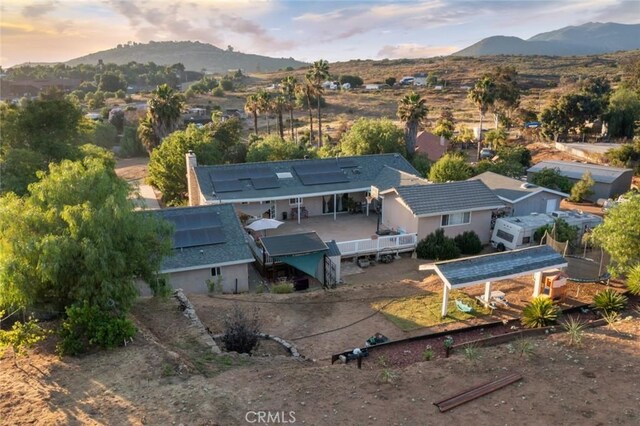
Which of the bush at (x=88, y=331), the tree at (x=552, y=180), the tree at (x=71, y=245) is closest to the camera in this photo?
the tree at (x=71, y=245)

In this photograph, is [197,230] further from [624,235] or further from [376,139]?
[376,139]

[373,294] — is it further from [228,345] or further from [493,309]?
[228,345]

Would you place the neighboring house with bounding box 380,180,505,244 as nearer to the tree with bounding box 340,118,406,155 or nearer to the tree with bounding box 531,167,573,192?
the tree with bounding box 531,167,573,192

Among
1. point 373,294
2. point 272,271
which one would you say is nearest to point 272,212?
point 272,271

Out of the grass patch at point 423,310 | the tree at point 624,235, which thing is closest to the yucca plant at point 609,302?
the tree at point 624,235

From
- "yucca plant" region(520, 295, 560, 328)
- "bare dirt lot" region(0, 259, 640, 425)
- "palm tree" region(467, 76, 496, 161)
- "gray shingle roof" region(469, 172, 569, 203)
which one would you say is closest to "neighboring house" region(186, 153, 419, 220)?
"gray shingle roof" region(469, 172, 569, 203)

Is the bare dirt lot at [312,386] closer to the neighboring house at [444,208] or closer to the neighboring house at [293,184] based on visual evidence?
the neighboring house at [444,208]

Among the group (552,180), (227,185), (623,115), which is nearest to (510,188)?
(552,180)
